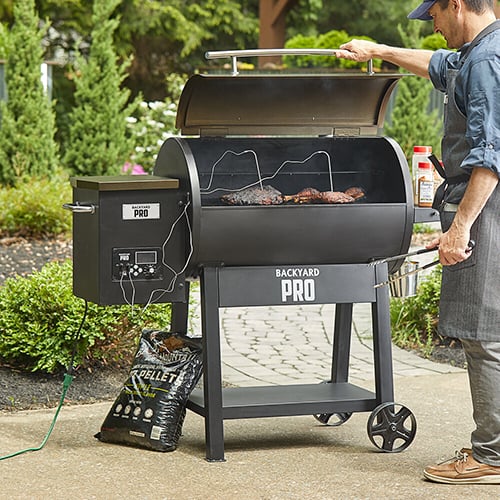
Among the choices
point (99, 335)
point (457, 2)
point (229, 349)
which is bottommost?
point (229, 349)

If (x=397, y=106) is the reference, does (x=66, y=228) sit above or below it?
below

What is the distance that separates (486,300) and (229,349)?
273 cm

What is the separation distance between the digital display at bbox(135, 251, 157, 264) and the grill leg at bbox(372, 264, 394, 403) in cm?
95

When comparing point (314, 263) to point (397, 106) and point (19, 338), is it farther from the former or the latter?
point (397, 106)

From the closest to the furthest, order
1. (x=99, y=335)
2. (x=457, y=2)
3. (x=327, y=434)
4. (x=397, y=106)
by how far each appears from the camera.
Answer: (x=457, y=2) → (x=327, y=434) → (x=99, y=335) → (x=397, y=106)

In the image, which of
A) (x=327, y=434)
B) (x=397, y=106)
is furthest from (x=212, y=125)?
(x=397, y=106)

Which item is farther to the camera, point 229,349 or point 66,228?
point 66,228

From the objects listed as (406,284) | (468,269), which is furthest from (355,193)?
(468,269)

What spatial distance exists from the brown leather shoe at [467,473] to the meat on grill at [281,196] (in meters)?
1.16

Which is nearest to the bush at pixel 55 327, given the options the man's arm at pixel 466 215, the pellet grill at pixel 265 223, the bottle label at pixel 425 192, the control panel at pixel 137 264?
the pellet grill at pixel 265 223

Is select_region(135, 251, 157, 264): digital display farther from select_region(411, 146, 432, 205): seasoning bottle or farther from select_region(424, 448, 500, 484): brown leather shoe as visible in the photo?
select_region(424, 448, 500, 484): brown leather shoe

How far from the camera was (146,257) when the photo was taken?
4.21 meters

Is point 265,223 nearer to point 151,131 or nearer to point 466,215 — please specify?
point 466,215

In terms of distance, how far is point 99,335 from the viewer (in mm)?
5125
